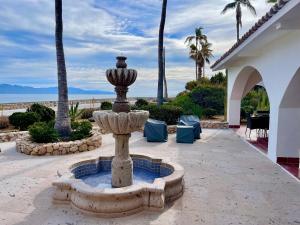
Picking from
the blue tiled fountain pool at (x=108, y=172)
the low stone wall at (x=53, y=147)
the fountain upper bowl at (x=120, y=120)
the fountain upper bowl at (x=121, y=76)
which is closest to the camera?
the fountain upper bowl at (x=120, y=120)

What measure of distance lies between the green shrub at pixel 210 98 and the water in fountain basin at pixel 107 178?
14.0 m

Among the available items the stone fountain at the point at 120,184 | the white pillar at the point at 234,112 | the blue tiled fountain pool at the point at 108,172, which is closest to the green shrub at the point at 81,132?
the blue tiled fountain pool at the point at 108,172

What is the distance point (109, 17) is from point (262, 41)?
6.03 metres

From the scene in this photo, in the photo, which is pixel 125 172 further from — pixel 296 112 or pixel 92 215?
pixel 296 112

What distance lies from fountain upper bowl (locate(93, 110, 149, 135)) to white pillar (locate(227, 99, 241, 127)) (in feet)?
37.6

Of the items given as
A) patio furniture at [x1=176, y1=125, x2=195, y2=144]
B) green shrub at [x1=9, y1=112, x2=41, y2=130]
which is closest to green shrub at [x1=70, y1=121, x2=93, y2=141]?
green shrub at [x1=9, y1=112, x2=41, y2=130]

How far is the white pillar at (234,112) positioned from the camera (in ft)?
50.4

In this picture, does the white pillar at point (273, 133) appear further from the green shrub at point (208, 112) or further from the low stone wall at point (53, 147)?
the green shrub at point (208, 112)

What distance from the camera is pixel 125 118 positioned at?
4.69m

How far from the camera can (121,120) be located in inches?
185

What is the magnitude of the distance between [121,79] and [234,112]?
11.8 metres

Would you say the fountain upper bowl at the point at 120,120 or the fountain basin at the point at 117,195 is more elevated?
the fountain upper bowl at the point at 120,120

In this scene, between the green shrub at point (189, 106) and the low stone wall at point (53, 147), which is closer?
the low stone wall at point (53, 147)

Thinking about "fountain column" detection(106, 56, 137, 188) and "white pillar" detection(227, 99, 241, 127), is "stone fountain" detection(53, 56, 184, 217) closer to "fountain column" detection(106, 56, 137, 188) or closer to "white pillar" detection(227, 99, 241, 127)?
"fountain column" detection(106, 56, 137, 188)
